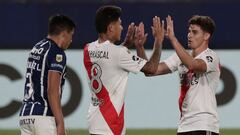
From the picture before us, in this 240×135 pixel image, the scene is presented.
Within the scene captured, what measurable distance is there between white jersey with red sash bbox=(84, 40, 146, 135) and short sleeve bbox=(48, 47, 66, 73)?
1.43 feet

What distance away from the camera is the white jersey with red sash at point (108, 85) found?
7.04 meters

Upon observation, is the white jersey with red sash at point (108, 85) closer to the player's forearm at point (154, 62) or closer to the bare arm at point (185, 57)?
the player's forearm at point (154, 62)

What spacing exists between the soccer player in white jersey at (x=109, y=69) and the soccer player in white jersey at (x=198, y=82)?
0.94 feet

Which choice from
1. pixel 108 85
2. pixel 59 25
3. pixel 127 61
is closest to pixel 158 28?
pixel 127 61

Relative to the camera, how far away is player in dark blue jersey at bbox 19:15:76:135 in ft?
21.9

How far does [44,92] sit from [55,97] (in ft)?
0.45

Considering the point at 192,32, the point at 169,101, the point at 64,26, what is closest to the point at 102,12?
the point at 64,26

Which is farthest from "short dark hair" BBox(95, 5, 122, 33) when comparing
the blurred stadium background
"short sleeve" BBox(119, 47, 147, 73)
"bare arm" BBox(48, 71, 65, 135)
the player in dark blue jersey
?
the blurred stadium background

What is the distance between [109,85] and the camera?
277 inches

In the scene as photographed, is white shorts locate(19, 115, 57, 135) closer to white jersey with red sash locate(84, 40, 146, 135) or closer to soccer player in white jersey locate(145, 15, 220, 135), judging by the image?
white jersey with red sash locate(84, 40, 146, 135)

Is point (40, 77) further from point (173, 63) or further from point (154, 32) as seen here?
point (173, 63)

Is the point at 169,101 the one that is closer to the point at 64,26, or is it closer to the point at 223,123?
the point at 223,123

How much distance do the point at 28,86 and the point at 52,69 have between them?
0.84 feet

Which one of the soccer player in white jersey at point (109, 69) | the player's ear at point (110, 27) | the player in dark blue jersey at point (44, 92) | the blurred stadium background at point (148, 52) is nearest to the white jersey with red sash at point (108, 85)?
the soccer player in white jersey at point (109, 69)
